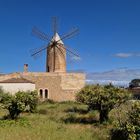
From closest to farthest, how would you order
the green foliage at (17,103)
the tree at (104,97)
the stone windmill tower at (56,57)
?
the tree at (104,97) < the green foliage at (17,103) < the stone windmill tower at (56,57)

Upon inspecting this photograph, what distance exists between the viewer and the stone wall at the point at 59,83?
42.1 metres

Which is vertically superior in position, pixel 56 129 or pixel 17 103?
pixel 17 103

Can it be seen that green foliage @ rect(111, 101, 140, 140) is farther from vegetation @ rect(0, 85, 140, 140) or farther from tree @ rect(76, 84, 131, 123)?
tree @ rect(76, 84, 131, 123)

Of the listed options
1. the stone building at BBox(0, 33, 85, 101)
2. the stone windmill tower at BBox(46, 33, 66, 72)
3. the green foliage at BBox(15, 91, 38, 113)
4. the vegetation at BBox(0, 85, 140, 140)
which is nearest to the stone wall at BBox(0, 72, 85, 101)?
the stone building at BBox(0, 33, 85, 101)

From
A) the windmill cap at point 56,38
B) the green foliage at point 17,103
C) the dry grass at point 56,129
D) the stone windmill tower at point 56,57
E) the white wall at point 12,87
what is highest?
the windmill cap at point 56,38

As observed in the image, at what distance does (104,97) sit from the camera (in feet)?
72.6

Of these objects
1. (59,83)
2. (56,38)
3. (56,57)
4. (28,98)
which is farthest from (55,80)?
(28,98)

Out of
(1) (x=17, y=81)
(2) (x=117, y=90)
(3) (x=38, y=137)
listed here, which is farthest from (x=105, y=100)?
(1) (x=17, y=81)

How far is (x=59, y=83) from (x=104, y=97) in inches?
802

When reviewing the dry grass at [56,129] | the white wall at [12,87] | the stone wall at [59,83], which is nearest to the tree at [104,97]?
the dry grass at [56,129]

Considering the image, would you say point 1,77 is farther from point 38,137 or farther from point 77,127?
point 38,137

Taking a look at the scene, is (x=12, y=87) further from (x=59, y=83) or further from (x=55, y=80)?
(x=59, y=83)

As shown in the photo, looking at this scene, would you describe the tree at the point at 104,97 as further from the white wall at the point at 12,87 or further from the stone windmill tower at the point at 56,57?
the stone windmill tower at the point at 56,57

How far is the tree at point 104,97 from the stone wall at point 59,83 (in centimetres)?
1850
